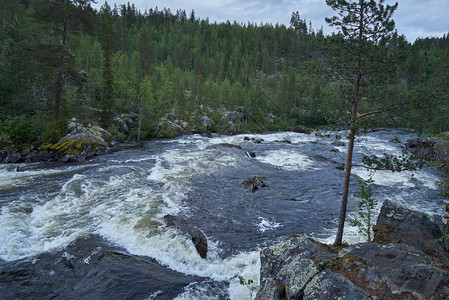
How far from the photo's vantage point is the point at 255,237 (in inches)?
538

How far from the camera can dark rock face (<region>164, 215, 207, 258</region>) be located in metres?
11.5

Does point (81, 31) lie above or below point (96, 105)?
above

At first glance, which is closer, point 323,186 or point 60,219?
point 60,219

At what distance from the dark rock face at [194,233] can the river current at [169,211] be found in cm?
31

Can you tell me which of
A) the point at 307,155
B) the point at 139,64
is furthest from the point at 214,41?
the point at 307,155

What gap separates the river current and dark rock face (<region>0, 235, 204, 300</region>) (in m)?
0.06

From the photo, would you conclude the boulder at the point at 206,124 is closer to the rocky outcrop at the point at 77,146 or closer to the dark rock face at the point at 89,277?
the rocky outcrop at the point at 77,146

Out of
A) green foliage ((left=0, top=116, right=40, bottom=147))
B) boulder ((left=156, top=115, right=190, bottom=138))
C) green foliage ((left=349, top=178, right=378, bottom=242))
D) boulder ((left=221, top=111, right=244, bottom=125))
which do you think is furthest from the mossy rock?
boulder ((left=221, top=111, right=244, bottom=125))

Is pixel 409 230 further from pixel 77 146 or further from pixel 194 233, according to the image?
pixel 77 146

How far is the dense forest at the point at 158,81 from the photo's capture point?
10367mm

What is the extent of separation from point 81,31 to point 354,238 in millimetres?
33901

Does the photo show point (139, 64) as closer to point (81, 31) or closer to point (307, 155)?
point (81, 31)

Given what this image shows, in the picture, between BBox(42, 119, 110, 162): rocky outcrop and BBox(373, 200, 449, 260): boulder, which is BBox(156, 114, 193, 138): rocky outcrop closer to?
BBox(42, 119, 110, 162): rocky outcrop

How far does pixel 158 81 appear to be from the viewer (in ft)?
222
